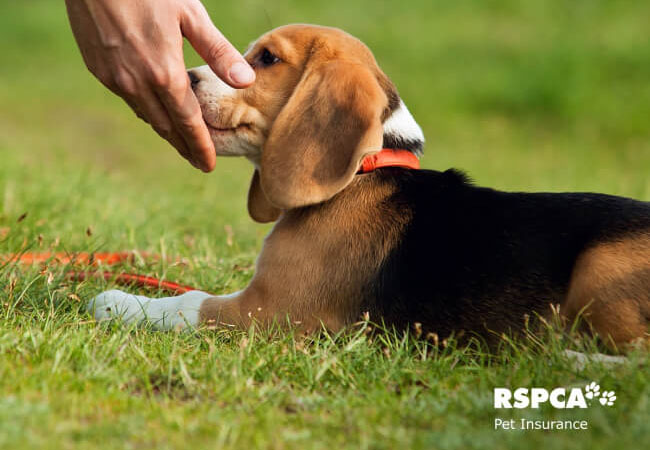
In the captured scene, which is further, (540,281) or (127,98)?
(127,98)

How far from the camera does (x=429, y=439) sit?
2373 mm

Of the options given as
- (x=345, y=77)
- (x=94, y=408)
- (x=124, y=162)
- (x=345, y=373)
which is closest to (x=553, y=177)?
(x=124, y=162)

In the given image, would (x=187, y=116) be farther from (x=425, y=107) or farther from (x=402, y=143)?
(x=425, y=107)

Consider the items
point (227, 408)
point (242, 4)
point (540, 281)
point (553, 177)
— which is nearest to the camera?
point (227, 408)

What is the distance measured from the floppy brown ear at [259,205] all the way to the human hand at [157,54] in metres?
0.55

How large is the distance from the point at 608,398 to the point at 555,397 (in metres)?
0.17

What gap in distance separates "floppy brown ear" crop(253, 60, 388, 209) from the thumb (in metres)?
0.24

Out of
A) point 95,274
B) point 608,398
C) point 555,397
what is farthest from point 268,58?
point 608,398

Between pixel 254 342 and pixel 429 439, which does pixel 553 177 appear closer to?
pixel 254 342

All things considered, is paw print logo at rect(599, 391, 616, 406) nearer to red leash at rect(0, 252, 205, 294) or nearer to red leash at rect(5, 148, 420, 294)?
red leash at rect(5, 148, 420, 294)

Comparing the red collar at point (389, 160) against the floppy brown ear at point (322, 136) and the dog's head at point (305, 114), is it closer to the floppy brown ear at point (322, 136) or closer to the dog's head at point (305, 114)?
the dog's head at point (305, 114)

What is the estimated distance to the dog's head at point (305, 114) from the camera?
342cm

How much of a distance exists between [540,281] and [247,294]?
1.23 meters

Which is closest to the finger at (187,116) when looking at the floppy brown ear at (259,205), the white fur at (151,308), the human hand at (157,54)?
the human hand at (157,54)
